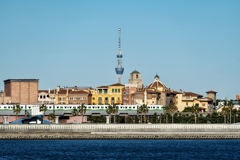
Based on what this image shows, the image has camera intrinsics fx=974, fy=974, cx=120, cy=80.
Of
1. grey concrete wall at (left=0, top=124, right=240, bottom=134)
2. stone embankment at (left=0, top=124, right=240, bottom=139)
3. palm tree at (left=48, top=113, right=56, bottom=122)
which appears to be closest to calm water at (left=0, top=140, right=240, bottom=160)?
stone embankment at (left=0, top=124, right=240, bottom=139)

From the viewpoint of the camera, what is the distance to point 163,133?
160m

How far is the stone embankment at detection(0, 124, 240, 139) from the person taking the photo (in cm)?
15738

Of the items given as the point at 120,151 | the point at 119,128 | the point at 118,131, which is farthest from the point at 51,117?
the point at 120,151

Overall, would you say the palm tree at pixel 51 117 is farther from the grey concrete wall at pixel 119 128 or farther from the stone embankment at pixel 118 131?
the grey concrete wall at pixel 119 128

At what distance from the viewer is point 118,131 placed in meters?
163

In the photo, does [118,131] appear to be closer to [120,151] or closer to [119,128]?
[119,128]

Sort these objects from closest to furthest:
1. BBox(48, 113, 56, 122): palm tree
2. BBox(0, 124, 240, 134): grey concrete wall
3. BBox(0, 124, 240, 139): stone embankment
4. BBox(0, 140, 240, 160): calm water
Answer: BBox(0, 140, 240, 160): calm water → BBox(0, 124, 240, 139): stone embankment → BBox(0, 124, 240, 134): grey concrete wall → BBox(48, 113, 56, 122): palm tree

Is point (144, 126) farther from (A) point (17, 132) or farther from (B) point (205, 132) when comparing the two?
(A) point (17, 132)

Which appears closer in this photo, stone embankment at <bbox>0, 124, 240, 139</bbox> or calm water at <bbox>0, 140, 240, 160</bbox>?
calm water at <bbox>0, 140, 240, 160</bbox>

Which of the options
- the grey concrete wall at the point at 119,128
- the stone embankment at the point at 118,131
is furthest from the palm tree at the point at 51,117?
the grey concrete wall at the point at 119,128

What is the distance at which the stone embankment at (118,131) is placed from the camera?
157 meters

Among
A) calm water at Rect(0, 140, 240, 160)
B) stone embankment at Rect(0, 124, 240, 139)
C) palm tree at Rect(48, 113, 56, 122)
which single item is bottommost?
calm water at Rect(0, 140, 240, 160)

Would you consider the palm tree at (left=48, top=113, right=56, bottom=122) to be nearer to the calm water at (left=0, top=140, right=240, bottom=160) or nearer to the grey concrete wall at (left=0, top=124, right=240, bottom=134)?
the grey concrete wall at (left=0, top=124, right=240, bottom=134)

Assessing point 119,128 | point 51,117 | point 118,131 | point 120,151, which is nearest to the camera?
point 120,151
